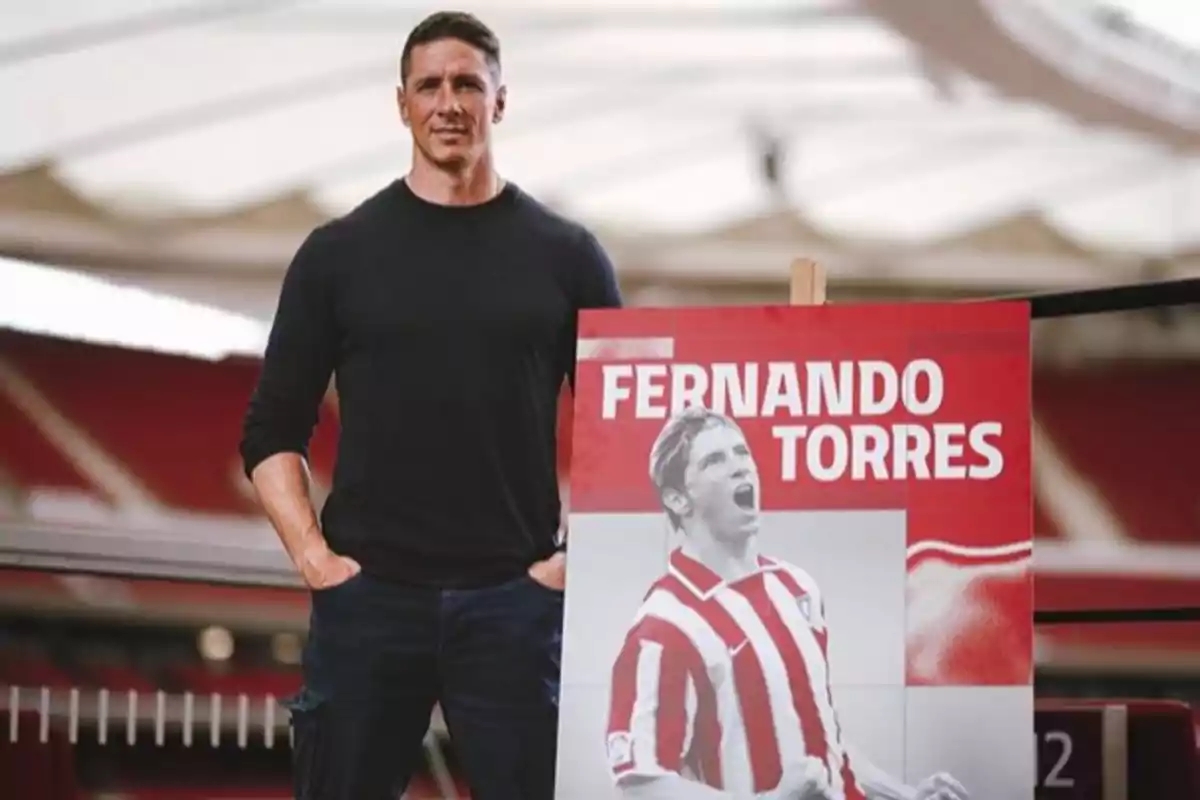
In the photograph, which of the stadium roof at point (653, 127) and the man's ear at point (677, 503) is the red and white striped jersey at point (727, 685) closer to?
the man's ear at point (677, 503)

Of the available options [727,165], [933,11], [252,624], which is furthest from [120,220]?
[933,11]

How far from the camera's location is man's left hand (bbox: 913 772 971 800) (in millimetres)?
1663

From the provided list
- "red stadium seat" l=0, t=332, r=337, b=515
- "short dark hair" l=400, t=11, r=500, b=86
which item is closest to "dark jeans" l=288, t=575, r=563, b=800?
"short dark hair" l=400, t=11, r=500, b=86

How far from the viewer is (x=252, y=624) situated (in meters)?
3.30

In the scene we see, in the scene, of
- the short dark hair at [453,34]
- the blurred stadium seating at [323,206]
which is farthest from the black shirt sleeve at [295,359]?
the blurred stadium seating at [323,206]

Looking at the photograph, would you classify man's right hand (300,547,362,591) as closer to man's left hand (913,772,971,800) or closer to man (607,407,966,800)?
man (607,407,966,800)

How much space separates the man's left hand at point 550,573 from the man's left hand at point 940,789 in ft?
1.36

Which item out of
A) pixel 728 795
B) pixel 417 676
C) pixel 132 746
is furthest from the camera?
pixel 132 746

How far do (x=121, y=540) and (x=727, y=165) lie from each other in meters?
1.34

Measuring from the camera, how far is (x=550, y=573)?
183cm

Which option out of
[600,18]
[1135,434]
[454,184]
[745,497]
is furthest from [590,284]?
[1135,434]

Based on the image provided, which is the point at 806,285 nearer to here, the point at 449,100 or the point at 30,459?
the point at 449,100

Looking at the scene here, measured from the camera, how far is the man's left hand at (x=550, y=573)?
71.9 inches

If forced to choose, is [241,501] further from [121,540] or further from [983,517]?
[983,517]
